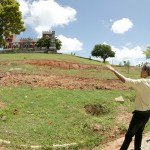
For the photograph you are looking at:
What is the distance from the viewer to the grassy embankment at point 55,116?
11.5 metres

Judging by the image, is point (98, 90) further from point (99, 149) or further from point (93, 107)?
point (99, 149)

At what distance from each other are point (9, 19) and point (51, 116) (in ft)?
102

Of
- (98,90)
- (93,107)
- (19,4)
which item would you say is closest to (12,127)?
(93,107)

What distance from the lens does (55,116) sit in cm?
1325

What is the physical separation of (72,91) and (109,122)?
14.3 ft

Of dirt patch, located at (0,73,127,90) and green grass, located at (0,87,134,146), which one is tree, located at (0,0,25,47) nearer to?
dirt patch, located at (0,73,127,90)

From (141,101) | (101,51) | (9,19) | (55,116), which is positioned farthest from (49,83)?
(101,51)

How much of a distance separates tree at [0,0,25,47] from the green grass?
25848mm

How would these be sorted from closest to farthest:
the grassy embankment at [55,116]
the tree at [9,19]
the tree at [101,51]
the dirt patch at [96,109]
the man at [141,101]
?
the man at [141,101], the grassy embankment at [55,116], the dirt patch at [96,109], the tree at [9,19], the tree at [101,51]

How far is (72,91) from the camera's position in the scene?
56.3 ft

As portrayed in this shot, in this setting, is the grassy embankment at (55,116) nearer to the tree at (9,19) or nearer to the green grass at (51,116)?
the green grass at (51,116)

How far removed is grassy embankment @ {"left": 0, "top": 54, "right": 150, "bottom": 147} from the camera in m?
11.5

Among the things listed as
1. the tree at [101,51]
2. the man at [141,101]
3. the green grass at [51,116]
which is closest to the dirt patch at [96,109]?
the green grass at [51,116]

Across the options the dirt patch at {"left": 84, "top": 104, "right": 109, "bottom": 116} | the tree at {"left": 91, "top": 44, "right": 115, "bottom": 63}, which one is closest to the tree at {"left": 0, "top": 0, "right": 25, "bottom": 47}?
the dirt patch at {"left": 84, "top": 104, "right": 109, "bottom": 116}
